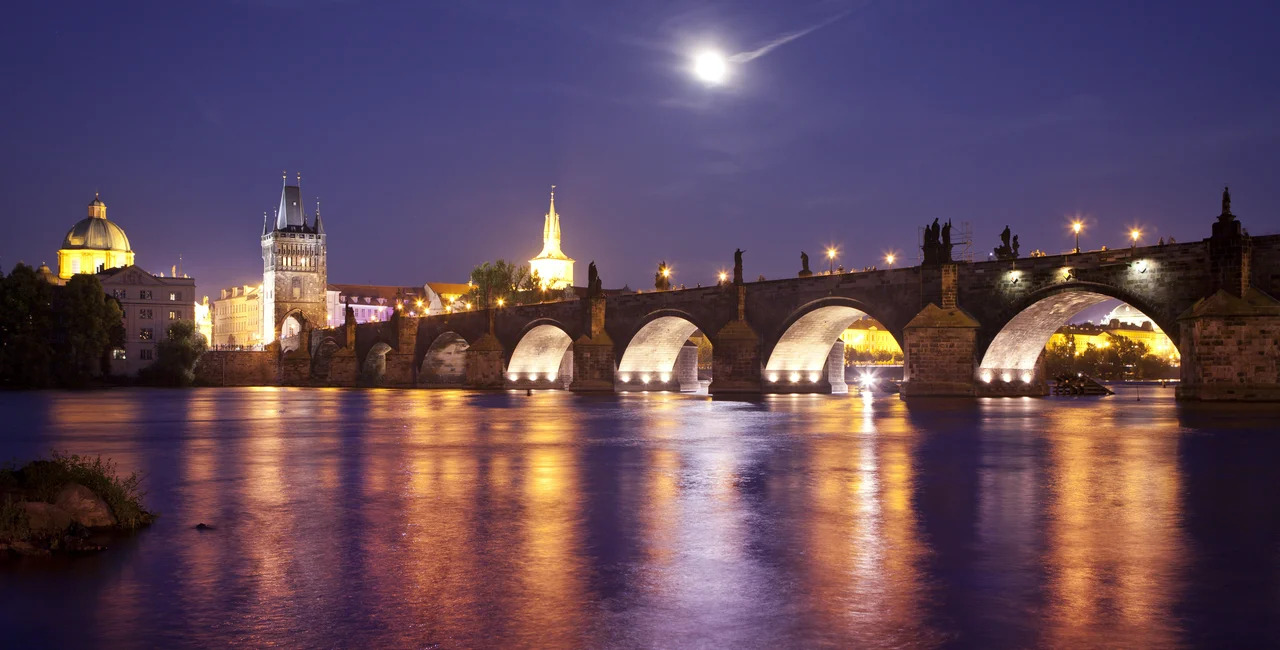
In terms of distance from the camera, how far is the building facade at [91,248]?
130m

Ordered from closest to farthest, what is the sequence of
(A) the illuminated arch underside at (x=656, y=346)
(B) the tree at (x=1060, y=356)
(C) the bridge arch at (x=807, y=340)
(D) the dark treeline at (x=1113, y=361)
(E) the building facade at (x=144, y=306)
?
1. (C) the bridge arch at (x=807, y=340)
2. (A) the illuminated arch underside at (x=656, y=346)
3. (E) the building facade at (x=144, y=306)
4. (B) the tree at (x=1060, y=356)
5. (D) the dark treeline at (x=1113, y=361)

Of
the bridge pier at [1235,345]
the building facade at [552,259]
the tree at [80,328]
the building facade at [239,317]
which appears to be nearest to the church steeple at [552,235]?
the building facade at [552,259]

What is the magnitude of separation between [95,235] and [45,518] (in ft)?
449

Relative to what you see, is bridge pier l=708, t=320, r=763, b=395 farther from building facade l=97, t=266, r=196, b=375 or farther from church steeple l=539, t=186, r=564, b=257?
church steeple l=539, t=186, r=564, b=257

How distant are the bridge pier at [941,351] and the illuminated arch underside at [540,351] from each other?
33268 millimetres

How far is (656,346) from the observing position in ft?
217

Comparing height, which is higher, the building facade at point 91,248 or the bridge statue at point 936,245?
the building facade at point 91,248

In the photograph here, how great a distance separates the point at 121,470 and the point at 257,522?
24.8ft

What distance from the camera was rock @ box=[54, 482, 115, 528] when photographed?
36.5 ft

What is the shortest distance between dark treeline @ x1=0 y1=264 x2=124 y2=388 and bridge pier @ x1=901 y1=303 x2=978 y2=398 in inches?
2431

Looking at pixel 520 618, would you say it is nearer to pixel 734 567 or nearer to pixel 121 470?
pixel 734 567

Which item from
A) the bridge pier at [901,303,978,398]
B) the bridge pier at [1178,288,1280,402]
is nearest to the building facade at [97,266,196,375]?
the bridge pier at [901,303,978,398]

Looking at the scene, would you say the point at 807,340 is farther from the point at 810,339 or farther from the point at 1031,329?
the point at 1031,329

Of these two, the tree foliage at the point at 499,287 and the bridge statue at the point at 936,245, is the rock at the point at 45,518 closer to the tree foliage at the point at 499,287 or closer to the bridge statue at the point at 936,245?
the bridge statue at the point at 936,245
